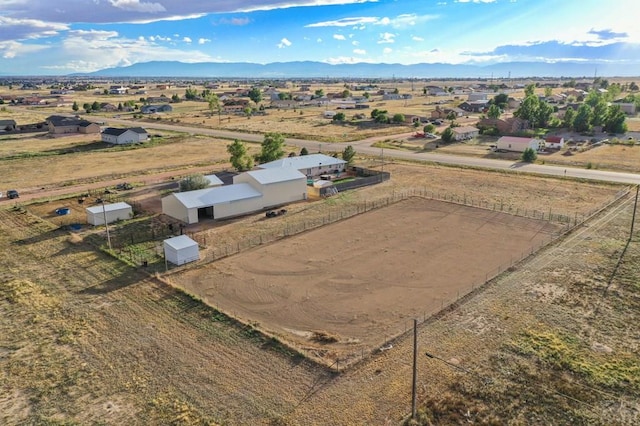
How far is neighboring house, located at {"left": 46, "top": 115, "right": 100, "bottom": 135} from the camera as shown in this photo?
89.4 m

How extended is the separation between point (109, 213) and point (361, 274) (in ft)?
75.0

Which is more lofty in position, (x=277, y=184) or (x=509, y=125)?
(x=509, y=125)

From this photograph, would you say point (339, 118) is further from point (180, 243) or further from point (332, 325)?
point (332, 325)

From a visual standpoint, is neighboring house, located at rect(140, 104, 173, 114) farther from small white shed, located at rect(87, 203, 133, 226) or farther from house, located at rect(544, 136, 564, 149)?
house, located at rect(544, 136, 564, 149)

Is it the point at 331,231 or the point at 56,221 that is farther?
the point at 56,221

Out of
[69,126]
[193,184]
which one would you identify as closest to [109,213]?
[193,184]

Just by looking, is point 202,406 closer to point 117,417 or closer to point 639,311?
point 117,417

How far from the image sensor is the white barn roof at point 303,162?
174 ft

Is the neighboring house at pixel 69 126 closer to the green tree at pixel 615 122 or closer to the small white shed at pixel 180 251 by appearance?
the small white shed at pixel 180 251

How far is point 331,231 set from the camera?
37062mm

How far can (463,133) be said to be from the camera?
81562mm

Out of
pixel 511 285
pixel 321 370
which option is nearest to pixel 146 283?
pixel 321 370

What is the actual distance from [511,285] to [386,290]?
24.0 feet

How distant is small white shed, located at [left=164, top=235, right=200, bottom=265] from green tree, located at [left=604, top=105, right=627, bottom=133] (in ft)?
275
